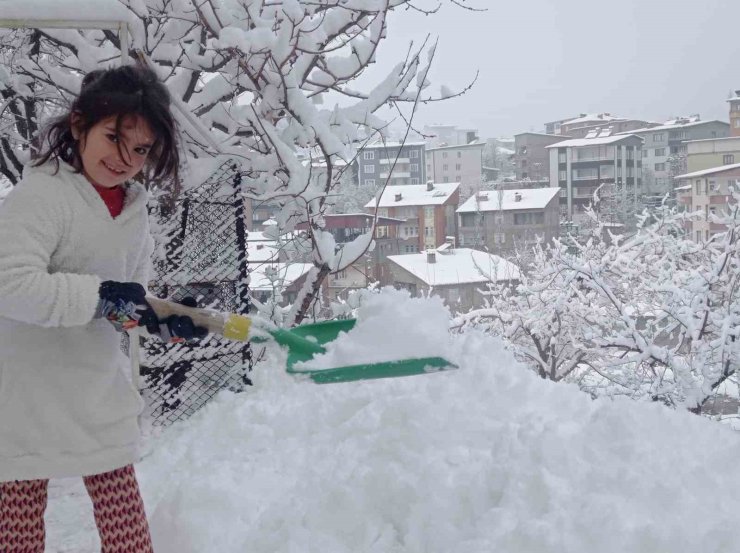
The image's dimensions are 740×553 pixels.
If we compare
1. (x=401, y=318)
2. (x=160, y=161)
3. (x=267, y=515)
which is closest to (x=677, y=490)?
(x=401, y=318)

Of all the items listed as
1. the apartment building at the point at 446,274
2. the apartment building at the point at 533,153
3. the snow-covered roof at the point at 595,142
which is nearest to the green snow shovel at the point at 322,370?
the apartment building at the point at 446,274

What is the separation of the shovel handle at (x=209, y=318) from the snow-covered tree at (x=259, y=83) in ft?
5.88

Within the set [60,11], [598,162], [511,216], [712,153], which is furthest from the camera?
[598,162]

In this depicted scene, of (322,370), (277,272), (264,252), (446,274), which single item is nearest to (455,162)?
(446,274)

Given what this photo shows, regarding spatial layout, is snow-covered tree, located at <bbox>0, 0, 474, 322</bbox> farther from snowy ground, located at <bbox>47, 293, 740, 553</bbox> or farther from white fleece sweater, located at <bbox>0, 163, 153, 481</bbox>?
white fleece sweater, located at <bbox>0, 163, 153, 481</bbox>

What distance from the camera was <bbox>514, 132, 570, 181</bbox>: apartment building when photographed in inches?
1715

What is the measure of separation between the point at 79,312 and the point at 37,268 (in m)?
0.12

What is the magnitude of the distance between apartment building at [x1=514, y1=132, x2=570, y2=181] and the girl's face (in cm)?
4245

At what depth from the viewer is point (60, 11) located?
2.77m

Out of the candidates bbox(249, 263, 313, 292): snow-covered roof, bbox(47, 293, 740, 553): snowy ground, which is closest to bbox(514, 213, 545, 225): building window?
bbox(249, 263, 313, 292): snow-covered roof

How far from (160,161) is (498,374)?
199 centimetres

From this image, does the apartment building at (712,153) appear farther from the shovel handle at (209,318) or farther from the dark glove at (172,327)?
the dark glove at (172,327)

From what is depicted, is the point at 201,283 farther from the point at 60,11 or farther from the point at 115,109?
the point at 115,109

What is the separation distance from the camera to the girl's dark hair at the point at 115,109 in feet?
5.33
